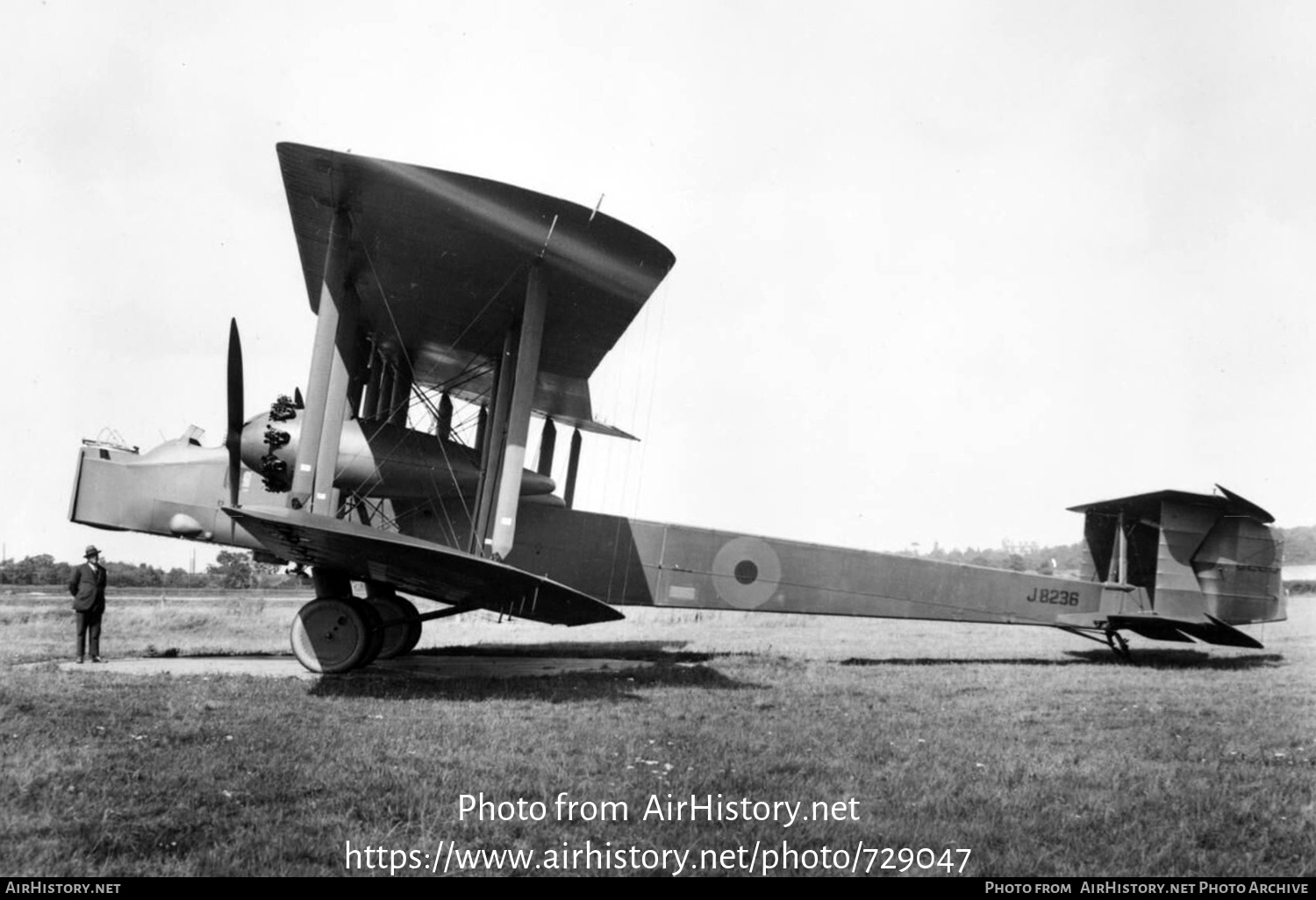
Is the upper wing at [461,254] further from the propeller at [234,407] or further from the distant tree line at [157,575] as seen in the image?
the distant tree line at [157,575]

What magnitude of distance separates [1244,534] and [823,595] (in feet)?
18.6

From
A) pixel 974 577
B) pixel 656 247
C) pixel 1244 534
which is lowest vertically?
pixel 974 577

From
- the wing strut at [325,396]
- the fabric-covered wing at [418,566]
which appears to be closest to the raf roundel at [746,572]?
the fabric-covered wing at [418,566]

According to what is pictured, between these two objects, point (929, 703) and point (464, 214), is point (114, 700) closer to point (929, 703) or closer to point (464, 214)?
point (464, 214)

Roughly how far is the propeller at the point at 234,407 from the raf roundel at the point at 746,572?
5460 mm

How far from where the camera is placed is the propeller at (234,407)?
7.02 meters

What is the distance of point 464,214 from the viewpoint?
7.72 meters

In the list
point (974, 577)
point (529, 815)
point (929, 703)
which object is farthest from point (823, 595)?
point (529, 815)

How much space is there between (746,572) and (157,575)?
62.5m

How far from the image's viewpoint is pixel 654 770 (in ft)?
15.7

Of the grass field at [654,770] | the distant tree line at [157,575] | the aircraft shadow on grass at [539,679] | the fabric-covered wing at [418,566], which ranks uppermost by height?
the fabric-covered wing at [418,566]

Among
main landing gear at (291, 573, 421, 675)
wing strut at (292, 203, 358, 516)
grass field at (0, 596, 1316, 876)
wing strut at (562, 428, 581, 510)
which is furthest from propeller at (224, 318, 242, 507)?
wing strut at (562, 428, 581, 510)

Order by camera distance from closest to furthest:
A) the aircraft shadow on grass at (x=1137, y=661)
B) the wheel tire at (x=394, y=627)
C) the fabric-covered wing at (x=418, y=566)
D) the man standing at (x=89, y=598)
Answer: the fabric-covered wing at (x=418, y=566) < the man standing at (x=89, y=598) < the wheel tire at (x=394, y=627) < the aircraft shadow on grass at (x=1137, y=661)

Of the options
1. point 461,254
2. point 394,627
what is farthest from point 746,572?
point 461,254
